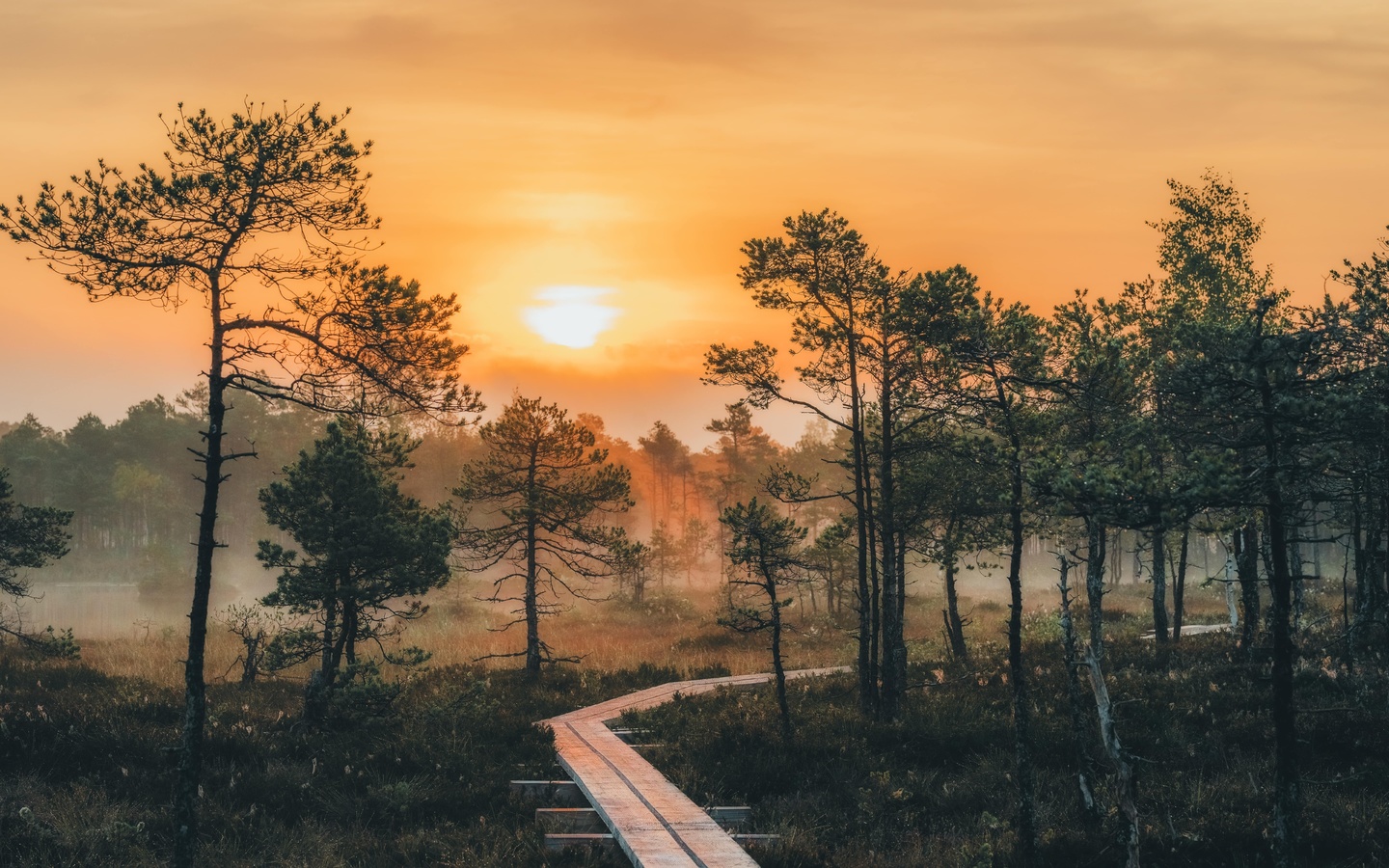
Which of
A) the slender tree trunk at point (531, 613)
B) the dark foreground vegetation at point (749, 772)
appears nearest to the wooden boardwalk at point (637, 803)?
the dark foreground vegetation at point (749, 772)

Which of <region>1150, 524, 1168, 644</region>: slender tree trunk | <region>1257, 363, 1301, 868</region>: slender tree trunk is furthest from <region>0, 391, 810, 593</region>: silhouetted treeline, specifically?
<region>1257, 363, 1301, 868</region>: slender tree trunk

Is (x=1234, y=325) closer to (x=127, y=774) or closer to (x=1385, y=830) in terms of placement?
(x=1385, y=830)

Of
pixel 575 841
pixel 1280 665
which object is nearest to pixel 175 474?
pixel 575 841

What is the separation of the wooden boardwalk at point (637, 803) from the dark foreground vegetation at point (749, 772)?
56cm

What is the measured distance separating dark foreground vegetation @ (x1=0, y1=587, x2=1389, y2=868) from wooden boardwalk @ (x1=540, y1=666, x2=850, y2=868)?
0.56m

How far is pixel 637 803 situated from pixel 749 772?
10.0 feet

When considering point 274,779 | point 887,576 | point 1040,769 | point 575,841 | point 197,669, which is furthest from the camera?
point 887,576

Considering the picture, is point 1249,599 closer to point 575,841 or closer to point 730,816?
point 730,816

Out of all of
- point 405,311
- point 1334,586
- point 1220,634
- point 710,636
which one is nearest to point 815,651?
point 710,636

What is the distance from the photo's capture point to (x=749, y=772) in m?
16.5

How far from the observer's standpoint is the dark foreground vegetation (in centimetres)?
1289

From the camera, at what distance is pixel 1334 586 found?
1913 inches

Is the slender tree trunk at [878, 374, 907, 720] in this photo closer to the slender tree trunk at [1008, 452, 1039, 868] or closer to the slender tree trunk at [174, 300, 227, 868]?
the slender tree trunk at [1008, 452, 1039, 868]

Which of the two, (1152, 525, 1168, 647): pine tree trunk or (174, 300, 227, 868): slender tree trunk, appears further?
(1152, 525, 1168, 647): pine tree trunk
